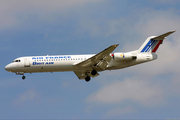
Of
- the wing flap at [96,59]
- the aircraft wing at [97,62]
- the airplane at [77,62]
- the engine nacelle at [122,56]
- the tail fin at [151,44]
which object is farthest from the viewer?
the tail fin at [151,44]

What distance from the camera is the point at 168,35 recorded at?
3562 cm

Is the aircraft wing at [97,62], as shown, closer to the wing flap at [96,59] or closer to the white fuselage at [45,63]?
the wing flap at [96,59]

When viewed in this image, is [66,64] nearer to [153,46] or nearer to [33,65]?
[33,65]

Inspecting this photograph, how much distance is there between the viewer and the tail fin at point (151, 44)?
121ft

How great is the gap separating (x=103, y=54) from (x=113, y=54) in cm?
194

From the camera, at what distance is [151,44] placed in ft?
122

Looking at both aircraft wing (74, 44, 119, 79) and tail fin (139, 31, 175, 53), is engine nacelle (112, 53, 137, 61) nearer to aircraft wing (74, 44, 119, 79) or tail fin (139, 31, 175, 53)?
aircraft wing (74, 44, 119, 79)

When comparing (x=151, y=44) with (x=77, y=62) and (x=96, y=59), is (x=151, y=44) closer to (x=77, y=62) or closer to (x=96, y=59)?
(x=96, y=59)

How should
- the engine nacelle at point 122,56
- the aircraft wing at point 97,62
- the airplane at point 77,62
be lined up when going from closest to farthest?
1. the aircraft wing at point 97,62
2. the airplane at point 77,62
3. the engine nacelle at point 122,56

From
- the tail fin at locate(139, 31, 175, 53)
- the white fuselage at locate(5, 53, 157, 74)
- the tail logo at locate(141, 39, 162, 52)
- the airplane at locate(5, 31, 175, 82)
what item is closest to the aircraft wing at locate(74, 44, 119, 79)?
the airplane at locate(5, 31, 175, 82)

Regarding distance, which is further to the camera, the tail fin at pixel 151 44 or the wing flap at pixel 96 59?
the tail fin at pixel 151 44

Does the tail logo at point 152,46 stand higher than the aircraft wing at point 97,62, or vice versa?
the tail logo at point 152,46

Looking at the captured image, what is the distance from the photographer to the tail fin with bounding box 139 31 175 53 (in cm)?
3678

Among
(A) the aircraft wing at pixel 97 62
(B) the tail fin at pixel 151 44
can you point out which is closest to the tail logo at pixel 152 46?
(B) the tail fin at pixel 151 44
